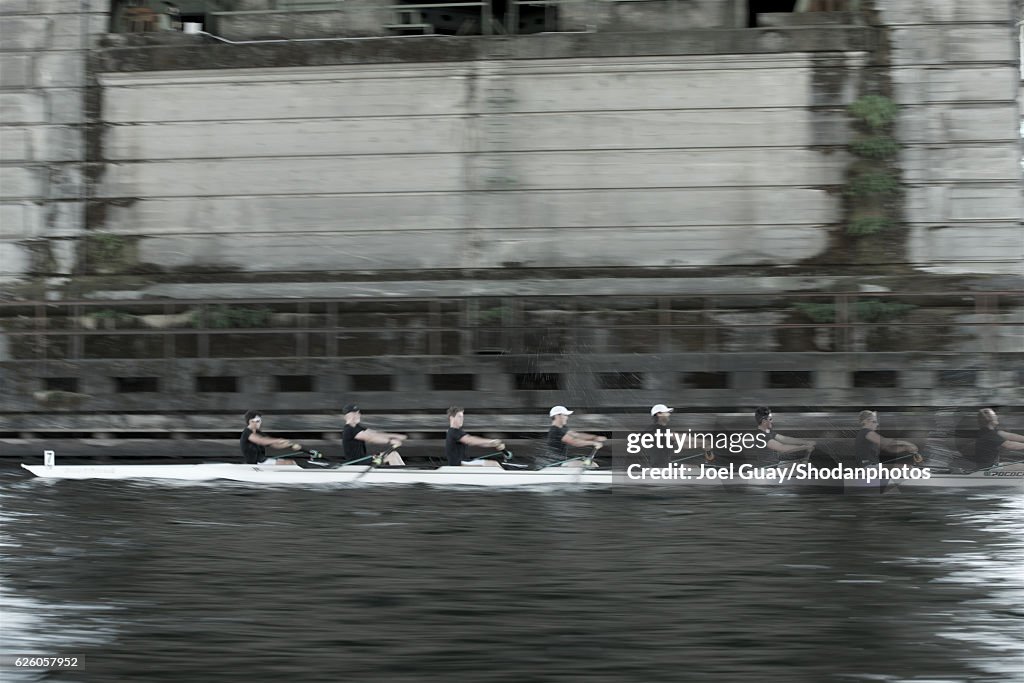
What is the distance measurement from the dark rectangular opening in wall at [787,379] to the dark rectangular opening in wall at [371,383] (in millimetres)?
6073

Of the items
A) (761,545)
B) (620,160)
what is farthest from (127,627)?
(620,160)

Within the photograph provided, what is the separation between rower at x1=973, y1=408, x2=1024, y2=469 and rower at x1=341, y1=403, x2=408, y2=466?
26.0 feet

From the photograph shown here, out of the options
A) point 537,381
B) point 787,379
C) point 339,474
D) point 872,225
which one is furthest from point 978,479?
point 339,474

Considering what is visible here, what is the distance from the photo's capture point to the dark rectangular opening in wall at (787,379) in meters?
19.7

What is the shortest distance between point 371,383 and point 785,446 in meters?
7.17

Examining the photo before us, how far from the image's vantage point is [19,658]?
329 inches

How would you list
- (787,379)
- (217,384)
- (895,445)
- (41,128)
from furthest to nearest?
(41,128), (217,384), (787,379), (895,445)

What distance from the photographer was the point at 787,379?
19.8 metres

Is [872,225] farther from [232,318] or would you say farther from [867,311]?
[232,318]

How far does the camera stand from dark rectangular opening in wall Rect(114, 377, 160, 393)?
2094cm

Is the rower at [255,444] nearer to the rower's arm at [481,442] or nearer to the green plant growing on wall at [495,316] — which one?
the rower's arm at [481,442]

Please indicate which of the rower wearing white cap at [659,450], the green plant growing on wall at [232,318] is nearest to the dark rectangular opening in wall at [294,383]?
the green plant growing on wall at [232,318]

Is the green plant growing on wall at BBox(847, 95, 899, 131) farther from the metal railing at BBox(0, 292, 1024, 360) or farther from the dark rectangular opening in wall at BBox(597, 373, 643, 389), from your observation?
the dark rectangular opening in wall at BBox(597, 373, 643, 389)

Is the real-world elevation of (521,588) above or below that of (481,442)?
above
